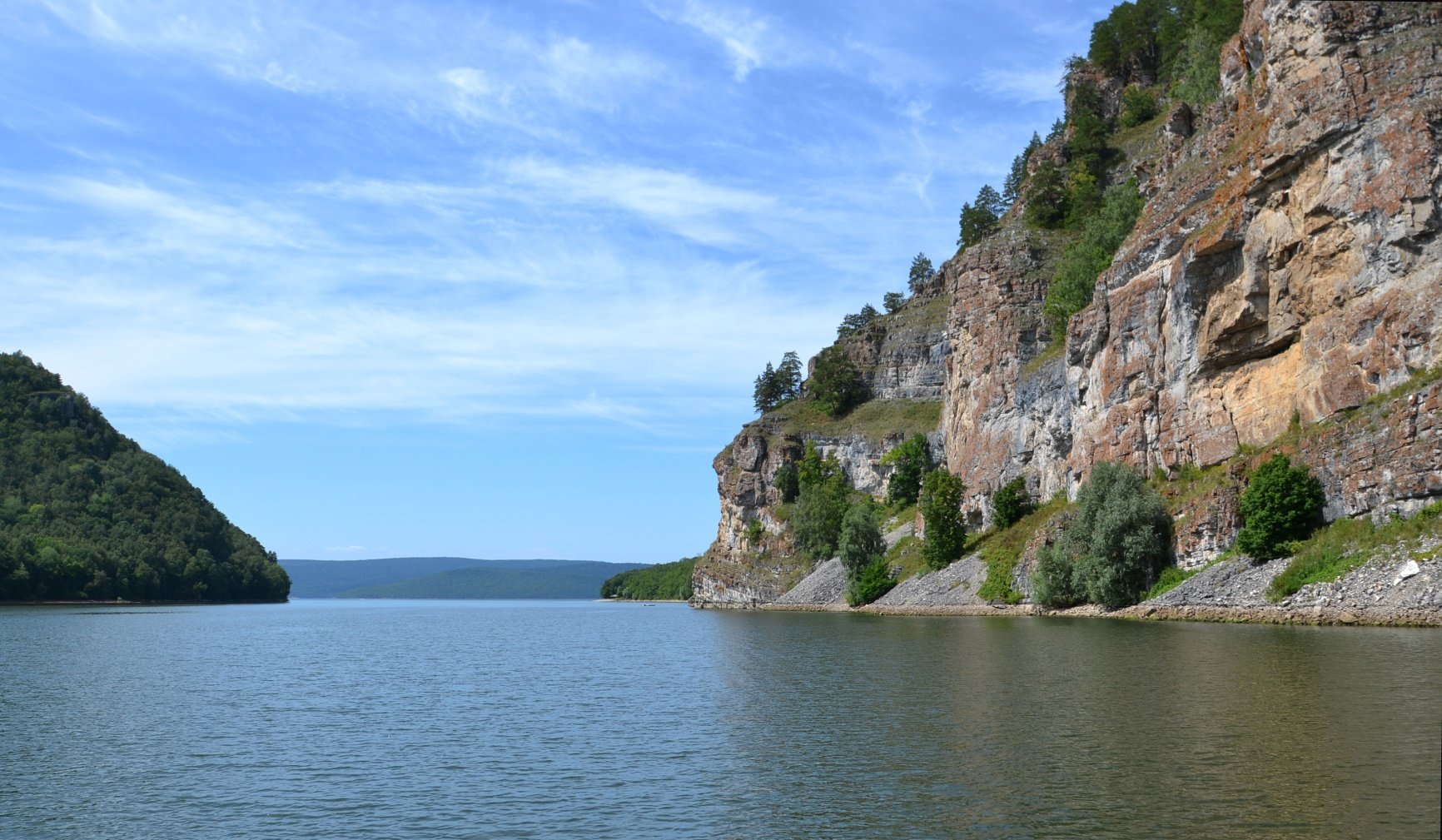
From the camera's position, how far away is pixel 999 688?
35.3 metres

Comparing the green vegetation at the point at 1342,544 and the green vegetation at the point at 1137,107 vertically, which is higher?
the green vegetation at the point at 1137,107

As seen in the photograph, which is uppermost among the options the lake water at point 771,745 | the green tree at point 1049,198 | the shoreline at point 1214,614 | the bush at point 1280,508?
the green tree at point 1049,198

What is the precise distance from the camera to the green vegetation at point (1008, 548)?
3423 inches

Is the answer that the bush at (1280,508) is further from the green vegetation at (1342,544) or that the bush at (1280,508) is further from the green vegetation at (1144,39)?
the green vegetation at (1144,39)

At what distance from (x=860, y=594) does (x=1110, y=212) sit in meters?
45.6

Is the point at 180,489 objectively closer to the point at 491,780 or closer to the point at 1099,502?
the point at 1099,502

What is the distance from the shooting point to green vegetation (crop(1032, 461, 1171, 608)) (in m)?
70.4

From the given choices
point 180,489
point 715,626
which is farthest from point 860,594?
point 180,489

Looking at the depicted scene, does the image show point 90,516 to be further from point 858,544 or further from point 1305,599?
point 1305,599

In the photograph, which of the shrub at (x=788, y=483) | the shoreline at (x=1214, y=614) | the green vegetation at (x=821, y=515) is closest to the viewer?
the shoreline at (x=1214, y=614)

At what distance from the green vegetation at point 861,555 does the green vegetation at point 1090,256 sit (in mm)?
27416

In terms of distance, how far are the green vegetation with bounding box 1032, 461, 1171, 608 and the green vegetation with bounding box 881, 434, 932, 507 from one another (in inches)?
2185

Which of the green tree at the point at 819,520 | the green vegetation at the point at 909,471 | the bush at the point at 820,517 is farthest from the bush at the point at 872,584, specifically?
the green vegetation at the point at 909,471

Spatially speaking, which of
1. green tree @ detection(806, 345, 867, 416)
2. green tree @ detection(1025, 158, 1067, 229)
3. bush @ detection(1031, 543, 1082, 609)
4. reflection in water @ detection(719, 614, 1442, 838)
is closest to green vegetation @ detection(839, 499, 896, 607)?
bush @ detection(1031, 543, 1082, 609)
